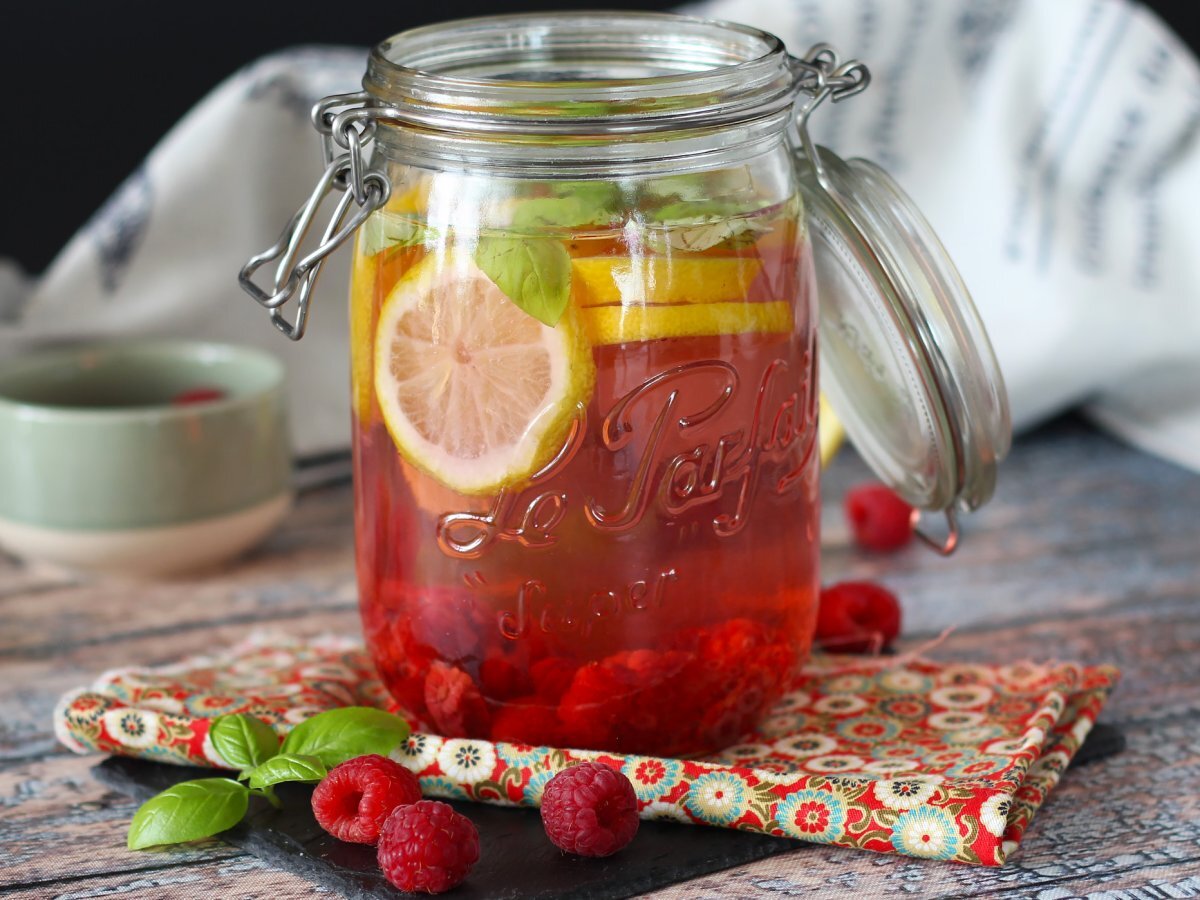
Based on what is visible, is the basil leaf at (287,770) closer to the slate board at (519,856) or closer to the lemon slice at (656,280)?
the slate board at (519,856)

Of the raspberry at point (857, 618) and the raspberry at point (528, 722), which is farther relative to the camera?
the raspberry at point (857, 618)

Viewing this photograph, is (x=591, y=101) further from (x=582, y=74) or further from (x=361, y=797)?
(x=361, y=797)

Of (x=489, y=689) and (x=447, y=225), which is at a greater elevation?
(x=447, y=225)

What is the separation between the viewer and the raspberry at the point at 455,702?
→ 874 mm

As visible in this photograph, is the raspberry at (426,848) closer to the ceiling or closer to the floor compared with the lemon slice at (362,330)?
closer to the floor

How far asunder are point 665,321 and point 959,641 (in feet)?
1.49


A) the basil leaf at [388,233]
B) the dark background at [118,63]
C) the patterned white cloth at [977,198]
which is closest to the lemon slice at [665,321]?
the basil leaf at [388,233]

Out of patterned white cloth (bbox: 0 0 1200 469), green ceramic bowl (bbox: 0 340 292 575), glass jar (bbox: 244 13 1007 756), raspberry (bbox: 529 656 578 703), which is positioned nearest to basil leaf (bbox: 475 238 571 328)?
glass jar (bbox: 244 13 1007 756)

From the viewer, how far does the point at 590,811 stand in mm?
776

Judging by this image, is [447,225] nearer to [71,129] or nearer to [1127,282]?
[1127,282]

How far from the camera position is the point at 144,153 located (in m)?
1.98

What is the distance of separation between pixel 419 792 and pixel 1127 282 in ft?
3.32

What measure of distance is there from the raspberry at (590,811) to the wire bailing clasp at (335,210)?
0.27 m

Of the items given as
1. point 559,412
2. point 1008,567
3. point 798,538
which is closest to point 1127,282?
point 1008,567
